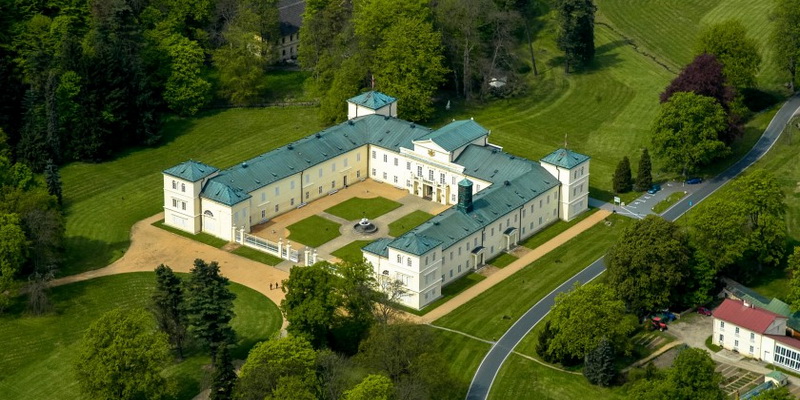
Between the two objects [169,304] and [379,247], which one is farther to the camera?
[379,247]

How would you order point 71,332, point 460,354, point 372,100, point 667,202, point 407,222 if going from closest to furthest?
1. point 460,354
2. point 71,332
3. point 407,222
4. point 667,202
5. point 372,100

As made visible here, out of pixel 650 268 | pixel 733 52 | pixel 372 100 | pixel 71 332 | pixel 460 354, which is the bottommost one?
pixel 71 332

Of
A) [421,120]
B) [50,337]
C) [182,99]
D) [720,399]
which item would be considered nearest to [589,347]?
[720,399]

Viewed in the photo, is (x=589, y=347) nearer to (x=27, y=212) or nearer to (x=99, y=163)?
(x=27, y=212)

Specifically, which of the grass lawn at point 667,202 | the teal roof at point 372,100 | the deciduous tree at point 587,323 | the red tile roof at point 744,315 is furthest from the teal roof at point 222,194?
the red tile roof at point 744,315

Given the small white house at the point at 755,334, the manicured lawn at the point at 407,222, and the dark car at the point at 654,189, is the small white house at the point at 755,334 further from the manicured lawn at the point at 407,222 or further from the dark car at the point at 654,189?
the manicured lawn at the point at 407,222

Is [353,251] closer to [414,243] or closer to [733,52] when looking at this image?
[414,243]

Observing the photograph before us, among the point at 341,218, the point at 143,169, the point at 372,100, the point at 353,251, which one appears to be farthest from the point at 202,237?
the point at 372,100

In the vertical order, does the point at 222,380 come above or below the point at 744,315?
below

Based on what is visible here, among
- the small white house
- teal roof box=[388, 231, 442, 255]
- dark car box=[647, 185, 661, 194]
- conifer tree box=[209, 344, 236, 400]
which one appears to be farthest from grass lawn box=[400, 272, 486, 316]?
dark car box=[647, 185, 661, 194]
